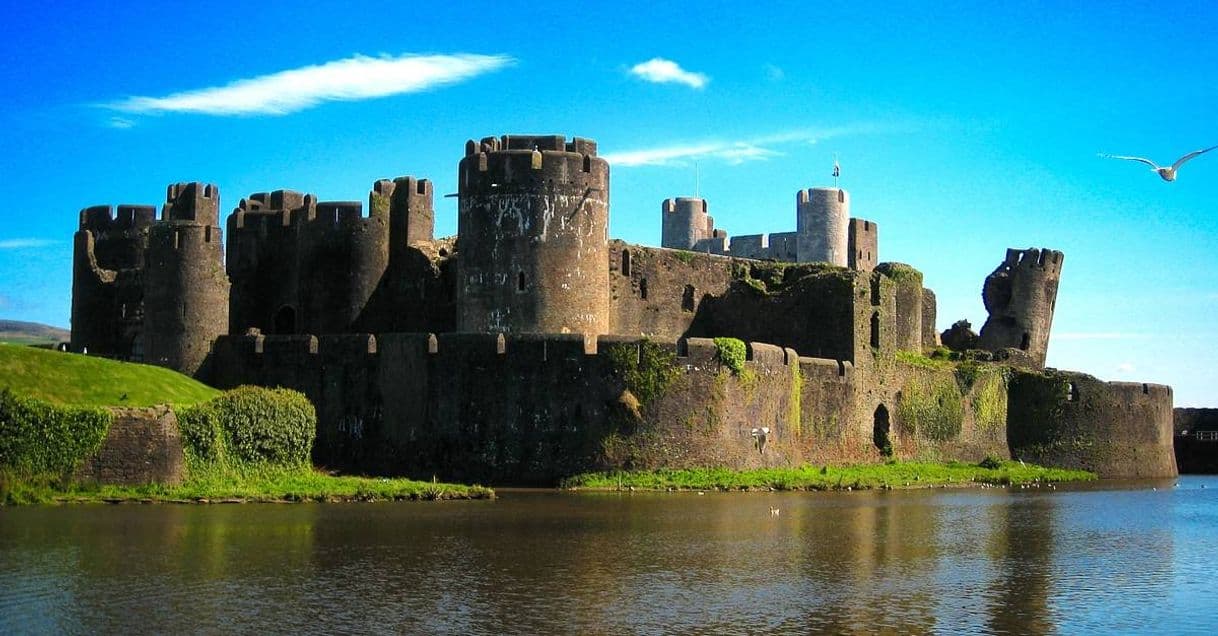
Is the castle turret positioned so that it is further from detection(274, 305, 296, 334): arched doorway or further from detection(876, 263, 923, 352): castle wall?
detection(274, 305, 296, 334): arched doorway

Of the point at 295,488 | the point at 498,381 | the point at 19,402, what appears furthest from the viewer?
the point at 498,381

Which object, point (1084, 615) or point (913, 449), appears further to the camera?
point (913, 449)

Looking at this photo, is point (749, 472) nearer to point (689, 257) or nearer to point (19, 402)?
point (689, 257)

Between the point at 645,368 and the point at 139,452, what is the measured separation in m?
12.5

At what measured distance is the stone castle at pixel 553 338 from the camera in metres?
40.0

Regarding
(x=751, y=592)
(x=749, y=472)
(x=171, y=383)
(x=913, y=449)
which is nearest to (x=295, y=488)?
(x=171, y=383)

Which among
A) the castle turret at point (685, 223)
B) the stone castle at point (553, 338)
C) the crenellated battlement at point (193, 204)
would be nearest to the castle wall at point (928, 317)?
the stone castle at point (553, 338)

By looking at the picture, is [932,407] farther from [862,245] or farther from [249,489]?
[249,489]

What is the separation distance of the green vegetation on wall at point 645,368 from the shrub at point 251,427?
7.56 metres

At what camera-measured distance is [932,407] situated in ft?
168

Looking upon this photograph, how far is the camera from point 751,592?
75.9ft

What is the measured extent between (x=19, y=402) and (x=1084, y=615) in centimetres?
2122

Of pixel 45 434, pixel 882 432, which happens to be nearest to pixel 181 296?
pixel 45 434

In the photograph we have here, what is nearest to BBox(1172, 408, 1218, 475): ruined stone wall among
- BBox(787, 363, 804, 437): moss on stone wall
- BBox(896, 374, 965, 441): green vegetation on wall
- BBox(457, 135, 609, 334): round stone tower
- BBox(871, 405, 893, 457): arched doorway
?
BBox(896, 374, 965, 441): green vegetation on wall
